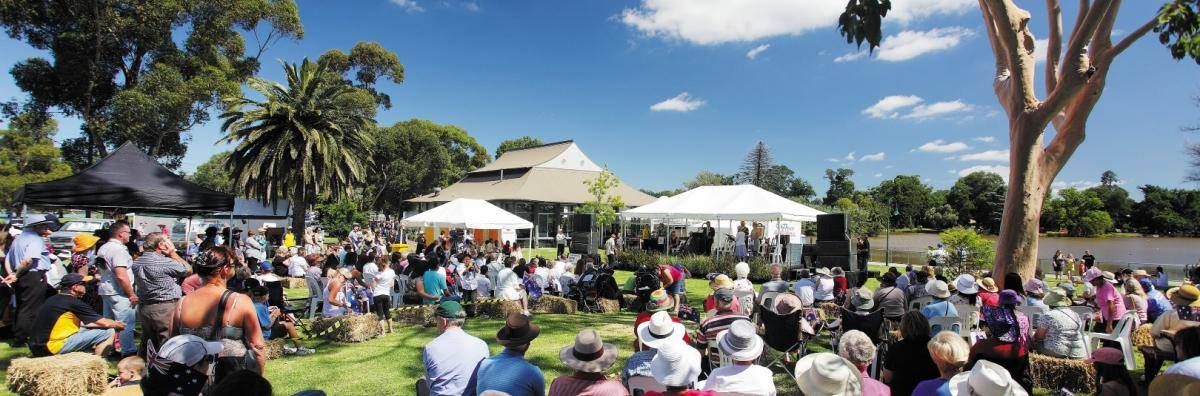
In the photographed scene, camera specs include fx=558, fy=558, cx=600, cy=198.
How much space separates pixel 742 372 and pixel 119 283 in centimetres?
653

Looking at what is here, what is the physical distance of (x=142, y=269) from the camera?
4867 millimetres

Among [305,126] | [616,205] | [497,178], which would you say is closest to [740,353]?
[305,126]

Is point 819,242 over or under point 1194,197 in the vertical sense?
under

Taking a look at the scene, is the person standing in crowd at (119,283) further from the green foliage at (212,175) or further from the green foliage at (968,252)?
the green foliage at (212,175)

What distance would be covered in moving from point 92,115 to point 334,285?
2694 centimetres

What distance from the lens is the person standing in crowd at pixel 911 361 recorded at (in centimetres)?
416

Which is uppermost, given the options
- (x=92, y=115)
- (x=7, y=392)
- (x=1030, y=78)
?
(x=92, y=115)

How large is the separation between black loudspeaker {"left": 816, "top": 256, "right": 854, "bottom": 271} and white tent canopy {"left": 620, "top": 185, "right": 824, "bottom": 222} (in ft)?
3.63

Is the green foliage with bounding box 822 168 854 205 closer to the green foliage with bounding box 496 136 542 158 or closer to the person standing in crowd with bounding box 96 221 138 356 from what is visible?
the green foliage with bounding box 496 136 542 158

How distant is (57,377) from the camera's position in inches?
186

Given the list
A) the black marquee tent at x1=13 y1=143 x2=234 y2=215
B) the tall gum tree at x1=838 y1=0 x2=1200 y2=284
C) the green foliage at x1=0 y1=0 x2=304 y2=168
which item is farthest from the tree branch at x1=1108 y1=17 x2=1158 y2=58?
the green foliage at x1=0 y1=0 x2=304 y2=168

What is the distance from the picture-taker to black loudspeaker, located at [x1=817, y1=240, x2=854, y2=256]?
14.7 meters

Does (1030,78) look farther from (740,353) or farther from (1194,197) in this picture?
(1194,197)

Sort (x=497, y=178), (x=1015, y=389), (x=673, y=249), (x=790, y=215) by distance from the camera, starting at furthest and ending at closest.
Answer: (x=497, y=178) < (x=673, y=249) < (x=790, y=215) < (x=1015, y=389)
